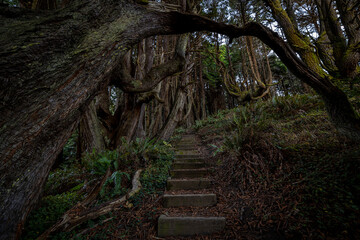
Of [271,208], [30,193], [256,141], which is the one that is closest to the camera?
[30,193]

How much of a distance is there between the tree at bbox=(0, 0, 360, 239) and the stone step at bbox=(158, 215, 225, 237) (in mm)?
1725

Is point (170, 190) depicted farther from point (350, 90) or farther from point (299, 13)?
point (299, 13)

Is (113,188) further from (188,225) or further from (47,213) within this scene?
(188,225)

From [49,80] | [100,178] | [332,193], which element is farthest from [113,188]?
[332,193]

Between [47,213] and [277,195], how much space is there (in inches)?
144

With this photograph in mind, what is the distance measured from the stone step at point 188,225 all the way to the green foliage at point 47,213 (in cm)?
172

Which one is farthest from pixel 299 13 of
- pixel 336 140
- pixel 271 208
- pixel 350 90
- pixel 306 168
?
pixel 271 208

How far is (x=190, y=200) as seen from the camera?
2729 millimetres

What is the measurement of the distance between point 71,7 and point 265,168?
13.5 feet

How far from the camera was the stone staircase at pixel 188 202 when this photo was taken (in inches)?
84.8


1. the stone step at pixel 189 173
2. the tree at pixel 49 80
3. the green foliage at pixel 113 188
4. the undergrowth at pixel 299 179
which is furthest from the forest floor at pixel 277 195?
the tree at pixel 49 80

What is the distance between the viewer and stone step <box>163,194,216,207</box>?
2.69 metres

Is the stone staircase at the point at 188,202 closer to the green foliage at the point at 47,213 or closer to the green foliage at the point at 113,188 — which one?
the green foliage at the point at 113,188

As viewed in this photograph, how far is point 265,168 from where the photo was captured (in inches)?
107
